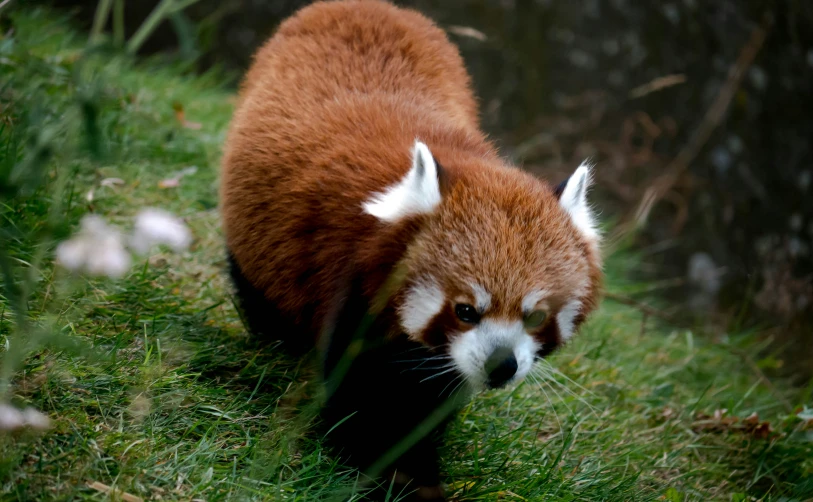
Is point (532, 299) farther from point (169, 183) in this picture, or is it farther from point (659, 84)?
point (659, 84)

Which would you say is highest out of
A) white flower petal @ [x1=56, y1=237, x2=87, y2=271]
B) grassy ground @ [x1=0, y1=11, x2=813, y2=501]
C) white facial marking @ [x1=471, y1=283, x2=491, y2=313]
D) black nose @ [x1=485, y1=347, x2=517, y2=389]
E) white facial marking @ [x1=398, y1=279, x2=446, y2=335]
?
white flower petal @ [x1=56, y1=237, x2=87, y2=271]

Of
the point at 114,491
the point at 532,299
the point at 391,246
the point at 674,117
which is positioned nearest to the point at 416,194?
the point at 391,246

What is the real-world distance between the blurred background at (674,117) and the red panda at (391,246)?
1648mm

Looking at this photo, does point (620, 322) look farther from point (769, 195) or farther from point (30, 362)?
point (30, 362)

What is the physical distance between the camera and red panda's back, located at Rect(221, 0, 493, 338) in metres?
2.78

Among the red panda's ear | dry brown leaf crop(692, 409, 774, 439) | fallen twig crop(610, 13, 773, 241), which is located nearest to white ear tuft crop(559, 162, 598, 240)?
the red panda's ear

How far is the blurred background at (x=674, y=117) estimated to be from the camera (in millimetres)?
4949

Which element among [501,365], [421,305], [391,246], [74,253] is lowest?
[501,365]

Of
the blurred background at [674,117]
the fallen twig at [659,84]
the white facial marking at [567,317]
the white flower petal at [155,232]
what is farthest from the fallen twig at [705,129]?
the white flower petal at [155,232]

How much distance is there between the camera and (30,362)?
2562mm

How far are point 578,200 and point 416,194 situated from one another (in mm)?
638

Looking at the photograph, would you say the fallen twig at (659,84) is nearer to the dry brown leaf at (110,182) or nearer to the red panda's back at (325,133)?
the red panda's back at (325,133)

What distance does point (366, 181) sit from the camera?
2.73 meters

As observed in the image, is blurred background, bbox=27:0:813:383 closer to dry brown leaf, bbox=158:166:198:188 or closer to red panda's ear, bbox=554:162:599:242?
dry brown leaf, bbox=158:166:198:188
